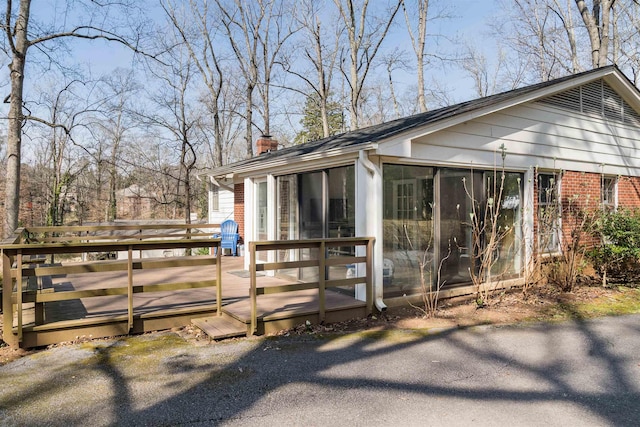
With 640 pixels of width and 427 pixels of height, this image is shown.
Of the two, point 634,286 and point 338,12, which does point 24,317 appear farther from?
point 338,12

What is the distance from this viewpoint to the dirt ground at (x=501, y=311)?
557 centimetres

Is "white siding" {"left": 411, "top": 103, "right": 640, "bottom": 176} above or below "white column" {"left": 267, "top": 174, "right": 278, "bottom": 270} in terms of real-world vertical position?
above

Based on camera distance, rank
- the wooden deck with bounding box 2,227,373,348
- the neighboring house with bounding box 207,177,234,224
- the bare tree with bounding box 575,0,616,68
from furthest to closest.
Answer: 1. the bare tree with bounding box 575,0,616,68
2. the neighboring house with bounding box 207,177,234,224
3. the wooden deck with bounding box 2,227,373,348

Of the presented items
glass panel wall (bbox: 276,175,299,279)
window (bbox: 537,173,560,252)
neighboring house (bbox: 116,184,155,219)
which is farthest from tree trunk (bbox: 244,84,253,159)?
neighboring house (bbox: 116,184,155,219)

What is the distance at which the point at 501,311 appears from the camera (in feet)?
20.8

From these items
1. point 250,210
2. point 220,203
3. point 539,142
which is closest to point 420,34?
point 220,203

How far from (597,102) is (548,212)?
292 cm

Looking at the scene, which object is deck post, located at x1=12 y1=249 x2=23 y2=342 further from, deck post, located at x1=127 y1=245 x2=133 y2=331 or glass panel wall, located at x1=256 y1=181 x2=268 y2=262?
glass panel wall, located at x1=256 y1=181 x2=268 y2=262

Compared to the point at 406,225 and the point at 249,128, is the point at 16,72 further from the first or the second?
the point at 249,128

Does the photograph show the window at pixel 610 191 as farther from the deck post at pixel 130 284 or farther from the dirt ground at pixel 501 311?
the deck post at pixel 130 284

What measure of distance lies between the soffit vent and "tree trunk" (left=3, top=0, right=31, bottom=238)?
1016 centimetres

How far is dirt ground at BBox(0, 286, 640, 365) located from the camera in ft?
18.3

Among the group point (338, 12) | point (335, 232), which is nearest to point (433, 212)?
point (335, 232)

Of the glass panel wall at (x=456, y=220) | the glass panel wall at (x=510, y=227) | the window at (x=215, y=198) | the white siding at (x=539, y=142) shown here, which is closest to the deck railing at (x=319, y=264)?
the glass panel wall at (x=456, y=220)
